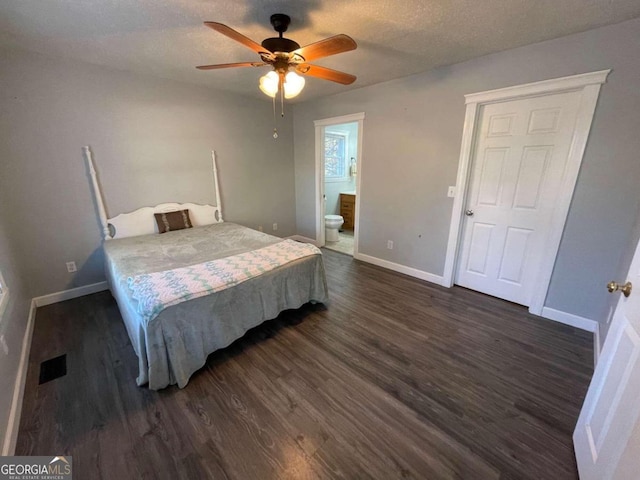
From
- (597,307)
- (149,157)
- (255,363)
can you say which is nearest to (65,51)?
(149,157)

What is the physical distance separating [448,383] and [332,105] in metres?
3.69

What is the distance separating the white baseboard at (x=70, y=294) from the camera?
108 inches

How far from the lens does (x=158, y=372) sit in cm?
165

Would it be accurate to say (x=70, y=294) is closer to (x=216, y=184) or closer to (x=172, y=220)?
(x=172, y=220)

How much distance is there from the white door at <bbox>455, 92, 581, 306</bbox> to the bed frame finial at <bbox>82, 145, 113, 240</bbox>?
13.3ft

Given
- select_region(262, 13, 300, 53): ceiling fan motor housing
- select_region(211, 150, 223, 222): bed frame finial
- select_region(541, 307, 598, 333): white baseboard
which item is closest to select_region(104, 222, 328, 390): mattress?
select_region(211, 150, 223, 222): bed frame finial

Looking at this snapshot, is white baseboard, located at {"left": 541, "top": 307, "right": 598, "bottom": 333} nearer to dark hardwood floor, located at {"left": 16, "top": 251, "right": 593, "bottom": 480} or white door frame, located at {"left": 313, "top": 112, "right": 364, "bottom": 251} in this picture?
dark hardwood floor, located at {"left": 16, "top": 251, "right": 593, "bottom": 480}

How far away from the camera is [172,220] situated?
3328 millimetres

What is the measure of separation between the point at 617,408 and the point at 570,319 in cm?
181

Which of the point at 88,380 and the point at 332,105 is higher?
the point at 332,105

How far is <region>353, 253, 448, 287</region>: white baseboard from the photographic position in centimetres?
325

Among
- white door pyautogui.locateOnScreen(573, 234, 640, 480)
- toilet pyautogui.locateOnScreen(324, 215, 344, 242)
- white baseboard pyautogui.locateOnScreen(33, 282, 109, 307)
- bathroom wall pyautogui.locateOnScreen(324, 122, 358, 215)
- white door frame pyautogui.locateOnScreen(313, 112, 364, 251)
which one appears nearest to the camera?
white door pyautogui.locateOnScreen(573, 234, 640, 480)

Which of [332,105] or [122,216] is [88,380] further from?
[332,105]

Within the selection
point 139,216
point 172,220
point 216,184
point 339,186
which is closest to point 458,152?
point 216,184
